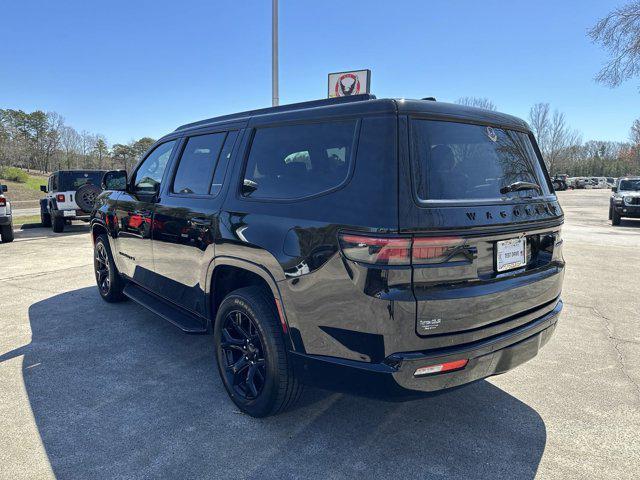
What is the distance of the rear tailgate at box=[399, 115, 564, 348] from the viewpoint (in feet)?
6.80

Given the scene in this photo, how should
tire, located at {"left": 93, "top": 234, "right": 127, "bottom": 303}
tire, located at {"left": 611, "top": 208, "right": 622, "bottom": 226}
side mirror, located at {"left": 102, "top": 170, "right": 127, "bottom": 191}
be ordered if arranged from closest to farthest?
side mirror, located at {"left": 102, "top": 170, "right": 127, "bottom": 191} → tire, located at {"left": 93, "top": 234, "right": 127, "bottom": 303} → tire, located at {"left": 611, "top": 208, "right": 622, "bottom": 226}

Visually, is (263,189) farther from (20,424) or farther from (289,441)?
(20,424)

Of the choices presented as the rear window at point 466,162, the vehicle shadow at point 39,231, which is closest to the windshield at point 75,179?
the vehicle shadow at point 39,231

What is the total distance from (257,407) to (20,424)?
1520 mm

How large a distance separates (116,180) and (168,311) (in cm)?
189

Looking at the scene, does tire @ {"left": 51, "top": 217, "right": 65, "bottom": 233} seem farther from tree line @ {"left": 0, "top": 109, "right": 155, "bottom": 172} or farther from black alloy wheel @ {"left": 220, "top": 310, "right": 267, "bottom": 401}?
tree line @ {"left": 0, "top": 109, "right": 155, "bottom": 172}

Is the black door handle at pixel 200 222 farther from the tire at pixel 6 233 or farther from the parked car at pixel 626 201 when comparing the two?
the parked car at pixel 626 201

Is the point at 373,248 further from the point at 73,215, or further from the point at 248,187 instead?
the point at 73,215

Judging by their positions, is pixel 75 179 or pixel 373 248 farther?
pixel 75 179

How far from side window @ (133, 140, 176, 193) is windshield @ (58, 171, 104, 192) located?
1047 centimetres

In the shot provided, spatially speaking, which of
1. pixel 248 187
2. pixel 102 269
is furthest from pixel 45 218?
pixel 248 187

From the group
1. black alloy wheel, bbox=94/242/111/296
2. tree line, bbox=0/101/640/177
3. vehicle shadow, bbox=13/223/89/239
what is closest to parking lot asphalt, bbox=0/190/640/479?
black alloy wheel, bbox=94/242/111/296

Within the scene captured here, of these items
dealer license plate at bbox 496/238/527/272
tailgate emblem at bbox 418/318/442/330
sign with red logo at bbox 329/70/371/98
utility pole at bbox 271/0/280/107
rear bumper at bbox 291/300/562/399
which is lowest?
rear bumper at bbox 291/300/562/399

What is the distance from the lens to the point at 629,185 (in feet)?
55.3
